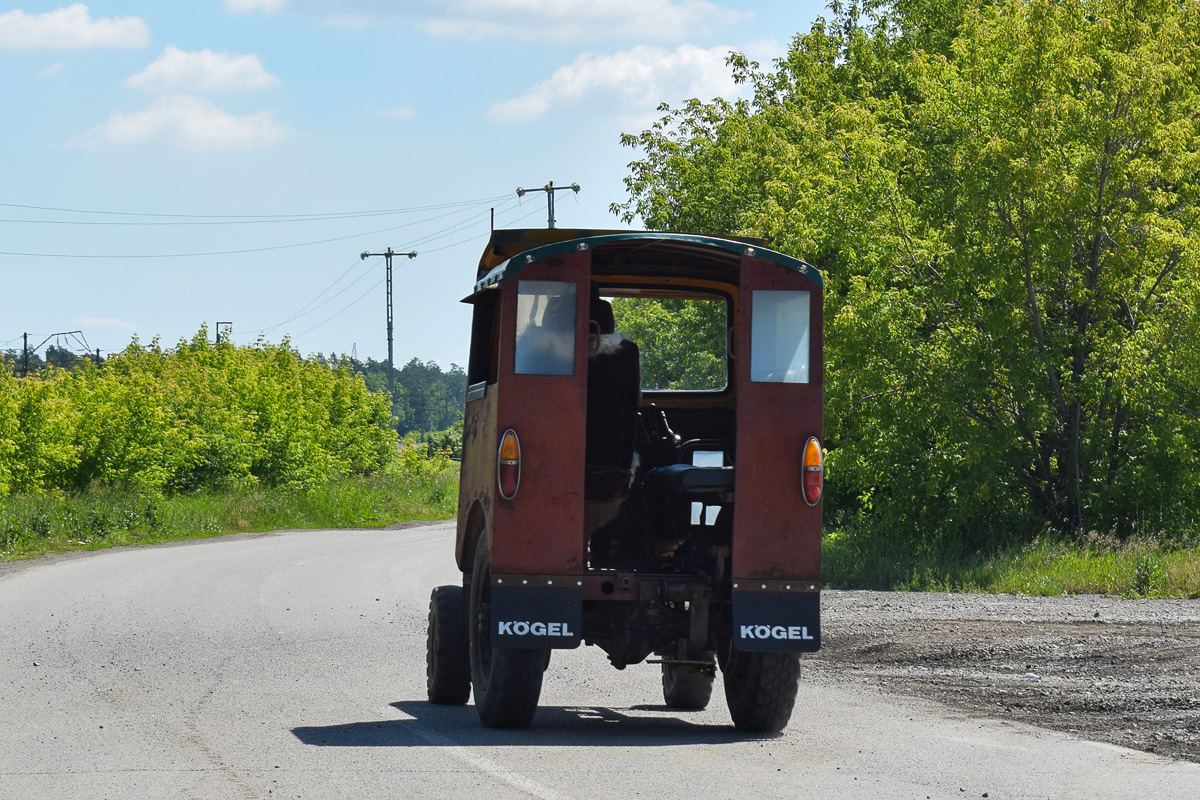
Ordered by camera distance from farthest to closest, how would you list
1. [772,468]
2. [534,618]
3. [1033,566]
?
[1033,566] → [772,468] → [534,618]

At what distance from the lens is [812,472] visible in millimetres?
8523

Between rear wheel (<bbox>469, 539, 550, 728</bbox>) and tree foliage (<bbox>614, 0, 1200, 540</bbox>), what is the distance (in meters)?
13.7

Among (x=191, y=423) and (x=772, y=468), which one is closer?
(x=772, y=468)

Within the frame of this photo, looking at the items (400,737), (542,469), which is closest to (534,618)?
(542,469)

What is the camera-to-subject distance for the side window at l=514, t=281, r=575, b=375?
842cm

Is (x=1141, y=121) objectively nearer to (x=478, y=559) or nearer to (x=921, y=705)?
(x=921, y=705)

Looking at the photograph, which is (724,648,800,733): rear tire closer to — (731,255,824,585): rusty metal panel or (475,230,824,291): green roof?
(731,255,824,585): rusty metal panel

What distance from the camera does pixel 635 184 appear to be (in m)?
37.8

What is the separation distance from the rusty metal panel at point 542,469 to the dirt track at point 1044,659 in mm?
3479

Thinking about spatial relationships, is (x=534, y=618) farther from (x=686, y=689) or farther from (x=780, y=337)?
(x=686, y=689)

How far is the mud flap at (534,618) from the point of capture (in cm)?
823

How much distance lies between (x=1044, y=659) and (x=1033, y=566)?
8114mm

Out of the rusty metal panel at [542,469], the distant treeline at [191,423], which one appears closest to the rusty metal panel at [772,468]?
the rusty metal panel at [542,469]

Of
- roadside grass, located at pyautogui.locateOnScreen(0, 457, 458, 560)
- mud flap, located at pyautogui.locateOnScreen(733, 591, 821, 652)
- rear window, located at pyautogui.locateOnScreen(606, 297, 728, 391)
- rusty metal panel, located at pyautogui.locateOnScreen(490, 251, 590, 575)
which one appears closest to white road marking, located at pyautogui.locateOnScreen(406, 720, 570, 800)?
rusty metal panel, located at pyautogui.locateOnScreen(490, 251, 590, 575)
